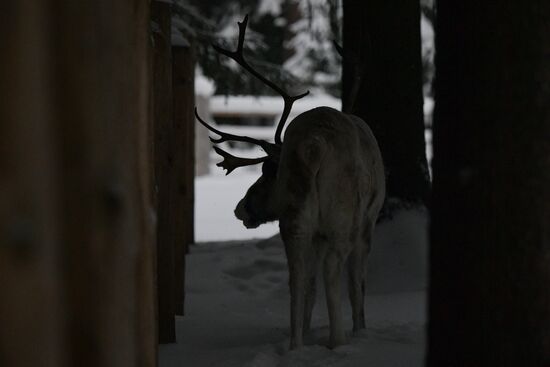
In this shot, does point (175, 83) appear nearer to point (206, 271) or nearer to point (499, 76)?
point (206, 271)

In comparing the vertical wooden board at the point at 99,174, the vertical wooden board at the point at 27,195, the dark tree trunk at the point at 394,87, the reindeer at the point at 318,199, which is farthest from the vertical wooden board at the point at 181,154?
the vertical wooden board at the point at 27,195

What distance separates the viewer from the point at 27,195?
1.63m

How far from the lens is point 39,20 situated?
162 centimetres

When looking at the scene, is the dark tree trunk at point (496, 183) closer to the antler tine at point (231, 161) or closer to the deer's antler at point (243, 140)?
the deer's antler at point (243, 140)

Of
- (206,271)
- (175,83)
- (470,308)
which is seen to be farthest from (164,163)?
(206,271)

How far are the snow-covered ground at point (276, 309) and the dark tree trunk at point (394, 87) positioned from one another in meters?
0.33

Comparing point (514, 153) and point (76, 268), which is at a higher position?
point (514, 153)

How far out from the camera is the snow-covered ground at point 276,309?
4.31 metres

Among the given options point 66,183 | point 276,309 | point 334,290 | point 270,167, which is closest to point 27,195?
point 66,183

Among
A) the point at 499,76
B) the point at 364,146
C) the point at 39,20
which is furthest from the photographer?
the point at 364,146

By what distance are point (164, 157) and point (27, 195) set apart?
3269 millimetres

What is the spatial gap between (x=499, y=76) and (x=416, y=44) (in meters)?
4.58

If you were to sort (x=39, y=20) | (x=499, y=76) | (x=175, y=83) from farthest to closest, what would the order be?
(x=175, y=83)
(x=499, y=76)
(x=39, y=20)

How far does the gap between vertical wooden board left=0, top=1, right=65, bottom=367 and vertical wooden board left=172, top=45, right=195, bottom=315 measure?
3.47 m
